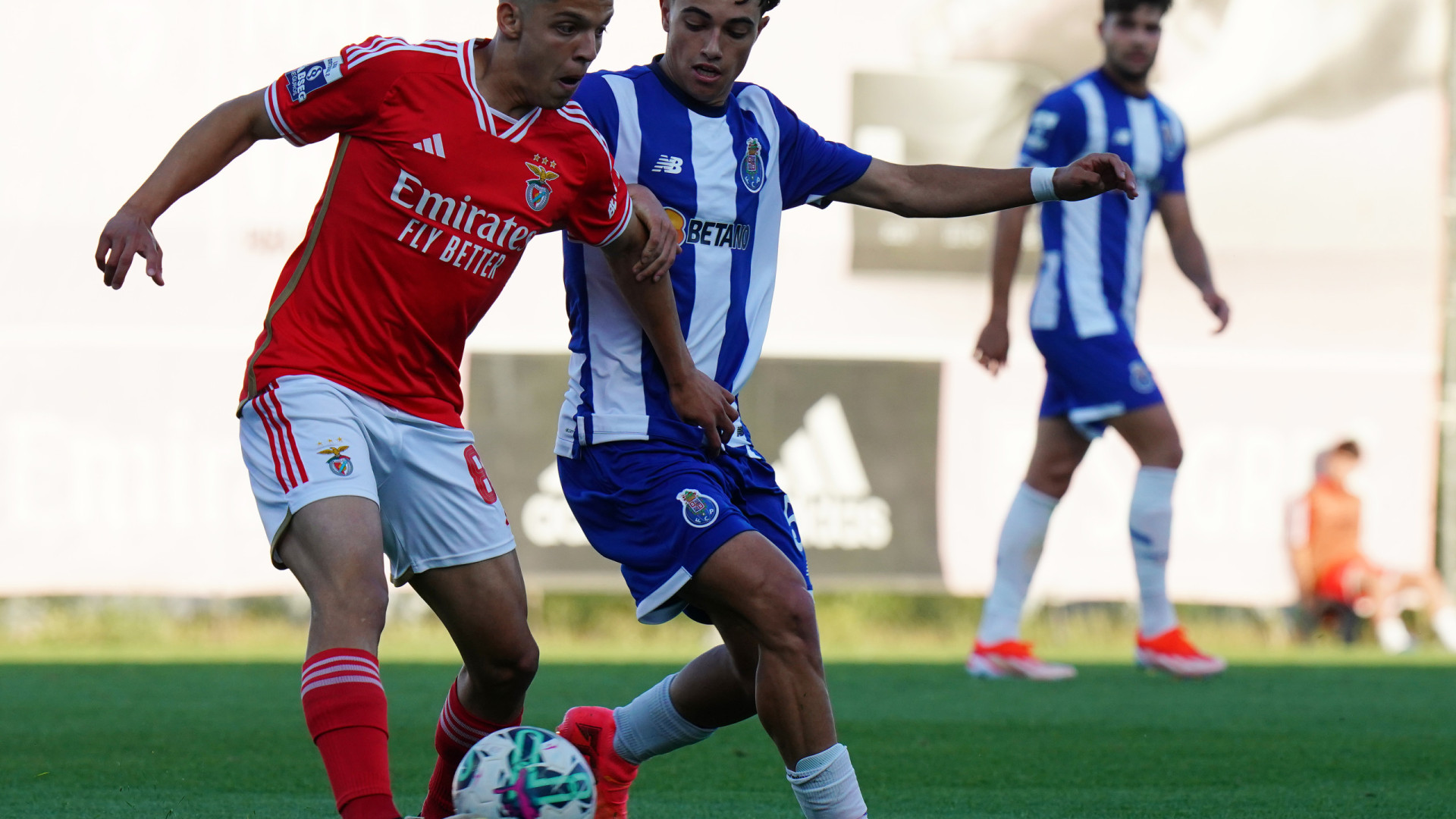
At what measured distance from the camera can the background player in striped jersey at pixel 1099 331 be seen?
6.65 m

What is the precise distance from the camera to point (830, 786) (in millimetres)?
3334

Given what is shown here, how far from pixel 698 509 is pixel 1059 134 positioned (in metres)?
3.75

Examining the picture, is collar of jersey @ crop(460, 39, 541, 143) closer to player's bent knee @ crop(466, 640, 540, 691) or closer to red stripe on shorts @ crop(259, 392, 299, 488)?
red stripe on shorts @ crop(259, 392, 299, 488)

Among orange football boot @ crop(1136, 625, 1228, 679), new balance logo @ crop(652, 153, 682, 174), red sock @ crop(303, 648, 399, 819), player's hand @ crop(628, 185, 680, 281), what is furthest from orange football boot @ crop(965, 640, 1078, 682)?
red sock @ crop(303, 648, 399, 819)

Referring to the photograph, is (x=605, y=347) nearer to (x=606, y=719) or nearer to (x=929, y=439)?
A: (x=606, y=719)

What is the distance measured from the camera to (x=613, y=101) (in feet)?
12.7

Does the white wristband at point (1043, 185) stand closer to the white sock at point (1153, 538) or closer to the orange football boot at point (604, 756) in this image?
the orange football boot at point (604, 756)

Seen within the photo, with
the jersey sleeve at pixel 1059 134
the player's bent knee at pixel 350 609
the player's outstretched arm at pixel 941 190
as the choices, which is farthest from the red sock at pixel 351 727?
the jersey sleeve at pixel 1059 134

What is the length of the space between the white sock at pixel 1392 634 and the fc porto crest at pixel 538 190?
8.33m

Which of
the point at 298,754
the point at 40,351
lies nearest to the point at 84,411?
the point at 40,351

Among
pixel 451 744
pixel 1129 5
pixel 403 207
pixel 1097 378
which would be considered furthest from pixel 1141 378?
pixel 403 207

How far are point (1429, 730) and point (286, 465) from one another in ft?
13.3

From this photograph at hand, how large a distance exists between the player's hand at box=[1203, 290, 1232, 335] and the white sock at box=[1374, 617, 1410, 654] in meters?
4.31

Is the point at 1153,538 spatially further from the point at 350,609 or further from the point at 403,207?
the point at 350,609
